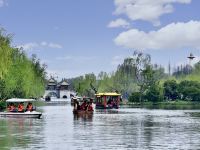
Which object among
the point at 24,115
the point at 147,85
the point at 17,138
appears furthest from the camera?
the point at 147,85

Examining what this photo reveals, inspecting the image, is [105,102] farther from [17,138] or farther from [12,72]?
[17,138]

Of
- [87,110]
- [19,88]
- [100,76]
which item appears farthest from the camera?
[100,76]

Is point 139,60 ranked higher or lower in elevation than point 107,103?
higher

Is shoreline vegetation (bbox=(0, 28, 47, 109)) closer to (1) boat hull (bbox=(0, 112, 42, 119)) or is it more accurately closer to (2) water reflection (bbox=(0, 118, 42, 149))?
(1) boat hull (bbox=(0, 112, 42, 119))

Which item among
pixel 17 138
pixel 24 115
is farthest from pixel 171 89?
pixel 17 138

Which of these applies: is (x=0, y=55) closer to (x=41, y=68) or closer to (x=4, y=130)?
(x=4, y=130)

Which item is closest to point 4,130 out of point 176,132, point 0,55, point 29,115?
point 176,132

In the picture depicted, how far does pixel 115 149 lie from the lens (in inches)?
1180

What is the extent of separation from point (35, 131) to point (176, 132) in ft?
35.1

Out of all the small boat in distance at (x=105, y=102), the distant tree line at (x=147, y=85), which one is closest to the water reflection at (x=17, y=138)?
the small boat in distance at (x=105, y=102)

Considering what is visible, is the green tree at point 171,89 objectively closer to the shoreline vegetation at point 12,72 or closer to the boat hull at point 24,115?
the shoreline vegetation at point 12,72

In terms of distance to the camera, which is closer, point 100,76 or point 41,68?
point 41,68

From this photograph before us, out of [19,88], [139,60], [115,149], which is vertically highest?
[139,60]

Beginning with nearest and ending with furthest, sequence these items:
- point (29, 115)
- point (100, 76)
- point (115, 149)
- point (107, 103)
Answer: point (115, 149)
point (29, 115)
point (107, 103)
point (100, 76)
